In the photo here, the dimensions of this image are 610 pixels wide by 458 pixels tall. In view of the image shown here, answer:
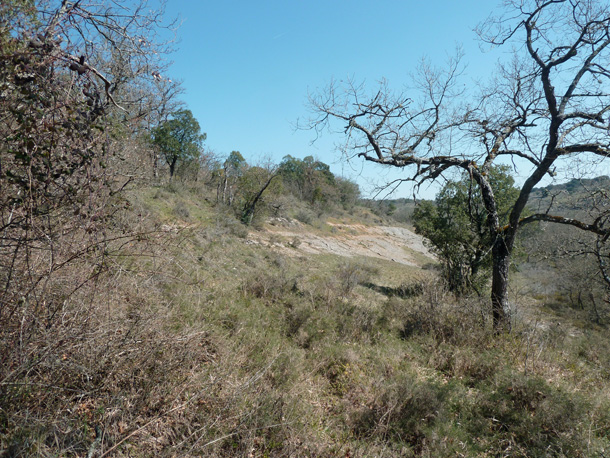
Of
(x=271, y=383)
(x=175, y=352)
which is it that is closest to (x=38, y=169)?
(x=175, y=352)

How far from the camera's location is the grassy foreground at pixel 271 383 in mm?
2559

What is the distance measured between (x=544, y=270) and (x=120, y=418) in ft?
87.2

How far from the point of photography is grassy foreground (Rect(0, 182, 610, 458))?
8.39 feet

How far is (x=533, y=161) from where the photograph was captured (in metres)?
7.08

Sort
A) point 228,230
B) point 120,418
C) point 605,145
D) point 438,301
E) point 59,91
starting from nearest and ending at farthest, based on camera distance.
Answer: point 120,418
point 59,91
point 605,145
point 438,301
point 228,230

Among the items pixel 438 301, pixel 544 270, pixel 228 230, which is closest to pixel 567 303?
pixel 544 270

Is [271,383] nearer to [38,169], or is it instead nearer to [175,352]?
[175,352]

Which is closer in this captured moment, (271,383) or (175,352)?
(175,352)

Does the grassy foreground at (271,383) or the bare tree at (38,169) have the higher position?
the bare tree at (38,169)

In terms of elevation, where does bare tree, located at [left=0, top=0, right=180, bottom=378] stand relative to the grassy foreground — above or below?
above

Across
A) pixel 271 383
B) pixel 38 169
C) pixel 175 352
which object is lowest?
pixel 271 383

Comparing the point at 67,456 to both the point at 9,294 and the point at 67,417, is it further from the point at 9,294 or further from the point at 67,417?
the point at 9,294

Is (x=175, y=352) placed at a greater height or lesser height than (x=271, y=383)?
greater

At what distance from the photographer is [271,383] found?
381 cm
